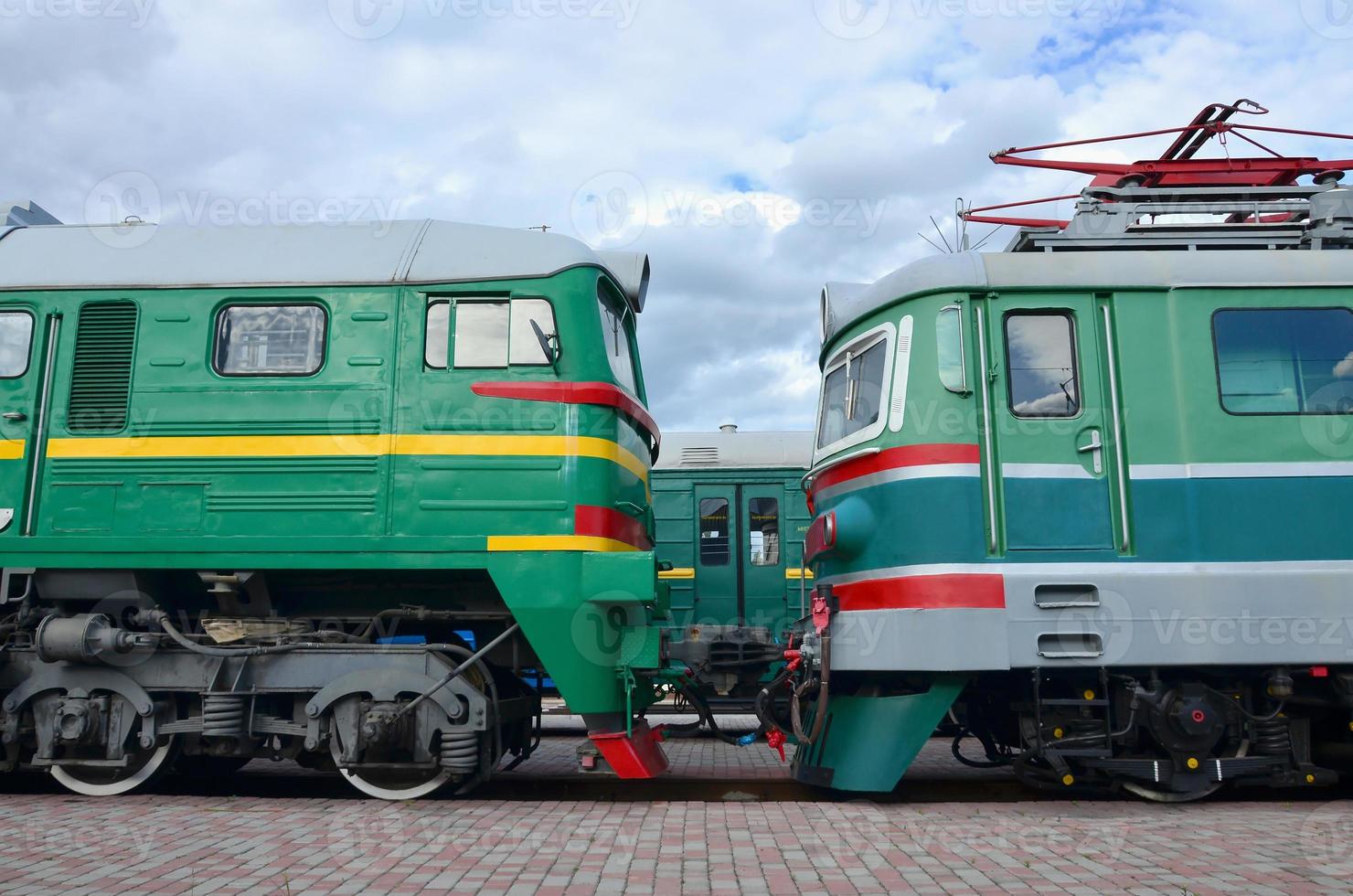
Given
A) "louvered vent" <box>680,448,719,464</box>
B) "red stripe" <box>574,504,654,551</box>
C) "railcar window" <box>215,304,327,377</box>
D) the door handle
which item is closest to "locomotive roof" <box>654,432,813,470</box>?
"louvered vent" <box>680,448,719,464</box>

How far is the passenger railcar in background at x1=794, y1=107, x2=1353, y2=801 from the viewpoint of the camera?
229 inches

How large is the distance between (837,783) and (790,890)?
2062 mm

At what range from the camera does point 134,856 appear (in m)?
4.67

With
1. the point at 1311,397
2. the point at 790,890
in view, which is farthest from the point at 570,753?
the point at 1311,397

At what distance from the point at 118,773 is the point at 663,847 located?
424 centimetres

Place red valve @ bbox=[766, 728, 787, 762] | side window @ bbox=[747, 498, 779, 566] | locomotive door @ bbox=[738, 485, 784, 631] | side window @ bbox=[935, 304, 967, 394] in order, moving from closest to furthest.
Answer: side window @ bbox=[935, 304, 967, 394] → red valve @ bbox=[766, 728, 787, 762] → locomotive door @ bbox=[738, 485, 784, 631] → side window @ bbox=[747, 498, 779, 566]

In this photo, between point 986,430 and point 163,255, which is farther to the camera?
point 163,255

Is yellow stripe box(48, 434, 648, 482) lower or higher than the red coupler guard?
higher

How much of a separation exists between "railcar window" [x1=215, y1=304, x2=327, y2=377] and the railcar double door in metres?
6.23

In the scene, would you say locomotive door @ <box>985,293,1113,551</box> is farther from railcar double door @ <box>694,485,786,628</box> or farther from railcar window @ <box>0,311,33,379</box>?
railcar window @ <box>0,311,33,379</box>

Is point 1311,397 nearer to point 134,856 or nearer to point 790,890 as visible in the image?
point 790,890

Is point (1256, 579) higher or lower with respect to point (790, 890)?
higher

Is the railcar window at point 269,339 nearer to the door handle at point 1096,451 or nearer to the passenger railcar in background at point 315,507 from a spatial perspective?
the passenger railcar in background at point 315,507

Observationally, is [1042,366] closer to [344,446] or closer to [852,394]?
[852,394]
